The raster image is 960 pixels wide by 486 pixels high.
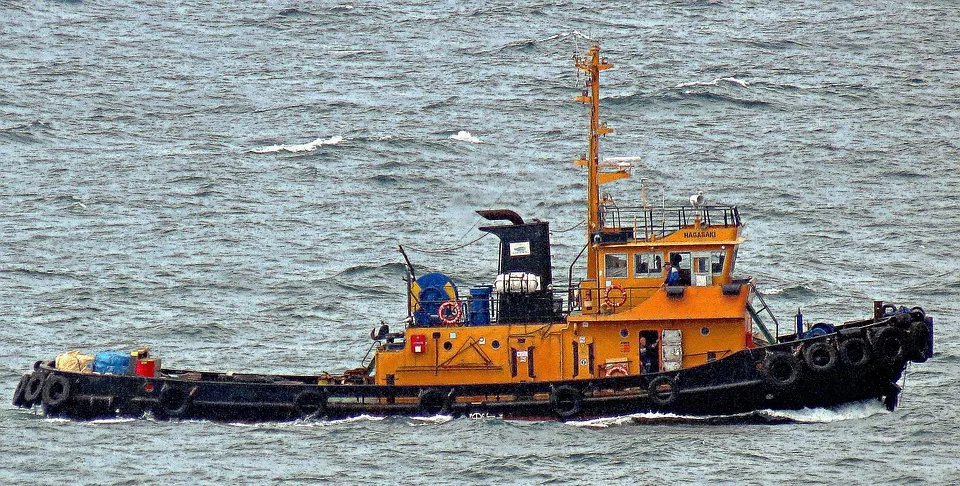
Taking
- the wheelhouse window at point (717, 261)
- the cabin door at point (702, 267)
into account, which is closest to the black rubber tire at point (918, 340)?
the wheelhouse window at point (717, 261)

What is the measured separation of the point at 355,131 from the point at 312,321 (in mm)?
19889

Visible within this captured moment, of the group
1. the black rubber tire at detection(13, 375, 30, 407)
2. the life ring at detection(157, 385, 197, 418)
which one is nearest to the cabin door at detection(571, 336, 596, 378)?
the life ring at detection(157, 385, 197, 418)

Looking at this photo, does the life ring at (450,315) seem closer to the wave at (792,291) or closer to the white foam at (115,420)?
the white foam at (115,420)

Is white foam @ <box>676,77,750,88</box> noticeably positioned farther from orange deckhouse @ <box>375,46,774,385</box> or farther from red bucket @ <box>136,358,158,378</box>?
red bucket @ <box>136,358,158,378</box>

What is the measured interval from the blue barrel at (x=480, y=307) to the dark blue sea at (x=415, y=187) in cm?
209

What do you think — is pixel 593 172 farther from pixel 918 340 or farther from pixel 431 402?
pixel 918 340

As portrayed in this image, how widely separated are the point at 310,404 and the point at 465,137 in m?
27.5

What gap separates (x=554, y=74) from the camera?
216 ft

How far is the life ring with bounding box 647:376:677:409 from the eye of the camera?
2900 centimetres

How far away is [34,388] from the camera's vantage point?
31672 mm

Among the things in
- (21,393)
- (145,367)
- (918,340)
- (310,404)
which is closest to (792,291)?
(918,340)

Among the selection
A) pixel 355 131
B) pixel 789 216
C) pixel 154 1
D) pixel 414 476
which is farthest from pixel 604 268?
pixel 154 1

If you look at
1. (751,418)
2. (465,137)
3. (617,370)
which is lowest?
(751,418)

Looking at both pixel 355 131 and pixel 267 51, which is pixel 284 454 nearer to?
pixel 355 131
